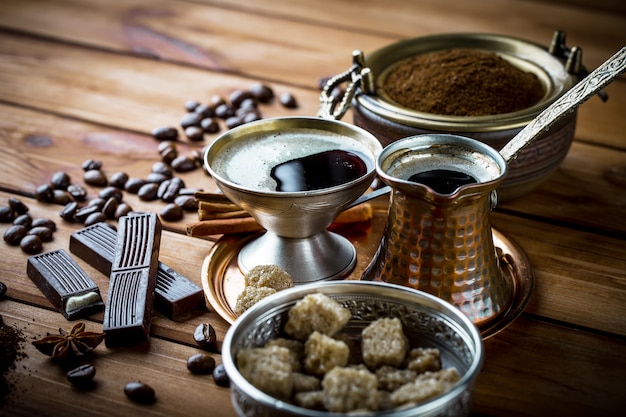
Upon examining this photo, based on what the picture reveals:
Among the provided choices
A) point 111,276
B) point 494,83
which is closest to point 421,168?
point 494,83

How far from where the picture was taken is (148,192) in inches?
70.3

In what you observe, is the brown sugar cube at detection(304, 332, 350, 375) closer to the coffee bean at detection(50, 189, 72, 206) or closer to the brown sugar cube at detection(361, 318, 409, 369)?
the brown sugar cube at detection(361, 318, 409, 369)

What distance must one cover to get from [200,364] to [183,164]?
2.41 feet

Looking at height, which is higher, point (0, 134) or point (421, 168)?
point (421, 168)

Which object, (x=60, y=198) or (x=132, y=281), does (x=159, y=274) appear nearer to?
(x=132, y=281)

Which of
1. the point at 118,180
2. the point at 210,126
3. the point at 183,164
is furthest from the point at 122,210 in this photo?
the point at 210,126

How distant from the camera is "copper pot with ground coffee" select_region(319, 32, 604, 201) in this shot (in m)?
1.59

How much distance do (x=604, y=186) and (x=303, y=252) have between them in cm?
78

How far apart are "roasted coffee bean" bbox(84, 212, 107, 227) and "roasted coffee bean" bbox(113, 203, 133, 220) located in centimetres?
3

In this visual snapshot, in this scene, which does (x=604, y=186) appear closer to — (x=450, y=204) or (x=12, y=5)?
(x=450, y=204)

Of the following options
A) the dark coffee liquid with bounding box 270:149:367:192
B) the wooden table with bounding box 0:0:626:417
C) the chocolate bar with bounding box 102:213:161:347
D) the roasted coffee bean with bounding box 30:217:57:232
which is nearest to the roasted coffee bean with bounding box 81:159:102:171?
the wooden table with bounding box 0:0:626:417

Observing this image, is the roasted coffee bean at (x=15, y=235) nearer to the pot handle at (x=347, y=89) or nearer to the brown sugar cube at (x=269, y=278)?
the brown sugar cube at (x=269, y=278)

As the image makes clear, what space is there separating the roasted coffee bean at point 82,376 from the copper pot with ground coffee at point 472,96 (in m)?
0.71

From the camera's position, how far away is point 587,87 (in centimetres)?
142
